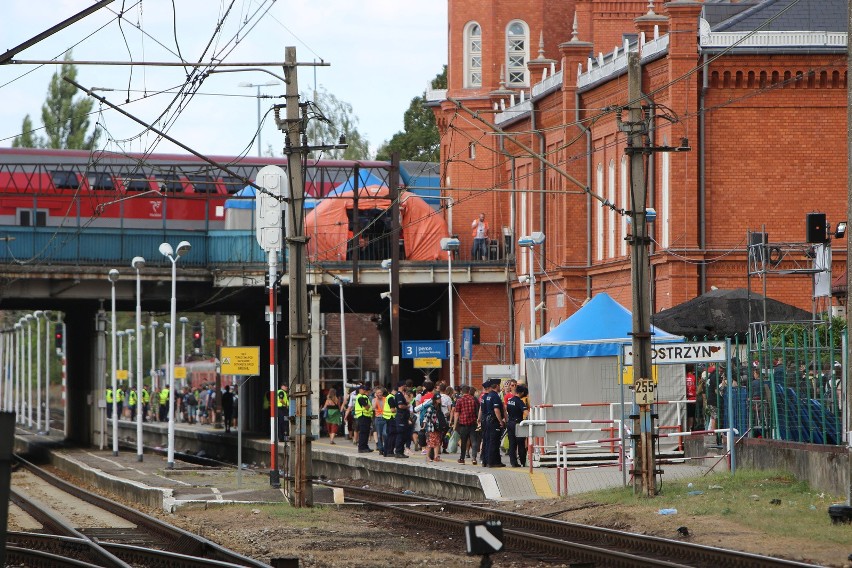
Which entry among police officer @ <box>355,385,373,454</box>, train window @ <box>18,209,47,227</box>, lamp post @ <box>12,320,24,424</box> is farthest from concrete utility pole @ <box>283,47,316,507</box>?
lamp post @ <box>12,320,24,424</box>

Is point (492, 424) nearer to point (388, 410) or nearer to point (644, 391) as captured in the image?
A: point (388, 410)

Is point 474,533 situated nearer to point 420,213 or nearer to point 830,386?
point 830,386

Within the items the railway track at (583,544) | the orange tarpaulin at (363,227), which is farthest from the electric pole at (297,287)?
the orange tarpaulin at (363,227)

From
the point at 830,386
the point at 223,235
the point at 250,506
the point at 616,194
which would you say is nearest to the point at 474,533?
the point at 830,386

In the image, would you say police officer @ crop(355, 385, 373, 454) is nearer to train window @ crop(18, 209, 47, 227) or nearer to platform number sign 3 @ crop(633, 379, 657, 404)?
platform number sign 3 @ crop(633, 379, 657, 404)

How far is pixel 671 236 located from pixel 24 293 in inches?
887

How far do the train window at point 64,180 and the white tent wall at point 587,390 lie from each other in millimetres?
26682

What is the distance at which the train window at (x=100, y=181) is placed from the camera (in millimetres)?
53438

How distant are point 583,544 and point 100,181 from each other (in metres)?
39.5

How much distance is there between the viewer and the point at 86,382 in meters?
61.4

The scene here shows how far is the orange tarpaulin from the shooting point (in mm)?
54375

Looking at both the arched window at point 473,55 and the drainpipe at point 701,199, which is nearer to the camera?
the drainpipe at point 701,199

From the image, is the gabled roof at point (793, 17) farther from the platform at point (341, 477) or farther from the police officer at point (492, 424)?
the police officer at point (492, 424)

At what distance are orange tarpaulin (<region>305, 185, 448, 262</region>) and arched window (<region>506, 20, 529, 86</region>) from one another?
20.0 ft
